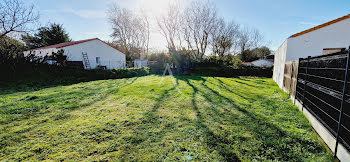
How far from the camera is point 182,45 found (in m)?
21.6

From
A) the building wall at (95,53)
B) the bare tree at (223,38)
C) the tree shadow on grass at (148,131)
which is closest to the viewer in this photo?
the tree shadow on grass at (148,131)

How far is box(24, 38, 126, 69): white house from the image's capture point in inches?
601

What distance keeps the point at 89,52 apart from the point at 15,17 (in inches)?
278

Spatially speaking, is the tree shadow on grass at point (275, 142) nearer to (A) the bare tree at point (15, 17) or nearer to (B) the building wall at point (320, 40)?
(B) the building wall at point (320, 40)

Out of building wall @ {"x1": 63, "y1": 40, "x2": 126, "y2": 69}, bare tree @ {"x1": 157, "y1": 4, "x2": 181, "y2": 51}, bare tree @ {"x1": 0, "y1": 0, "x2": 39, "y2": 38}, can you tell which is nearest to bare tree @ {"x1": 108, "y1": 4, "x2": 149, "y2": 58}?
bare tree @ {"x1": 157, "y1": 4, "x2": 181, "y2": 51}

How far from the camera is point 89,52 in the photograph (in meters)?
16.9

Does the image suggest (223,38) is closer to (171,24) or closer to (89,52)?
(171,24)

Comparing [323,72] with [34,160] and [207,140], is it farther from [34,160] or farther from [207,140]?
[34,160]

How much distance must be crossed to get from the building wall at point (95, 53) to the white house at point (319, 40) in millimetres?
14294

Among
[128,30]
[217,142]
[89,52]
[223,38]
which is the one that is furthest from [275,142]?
[128,30]

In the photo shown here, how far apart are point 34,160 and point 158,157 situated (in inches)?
56.3

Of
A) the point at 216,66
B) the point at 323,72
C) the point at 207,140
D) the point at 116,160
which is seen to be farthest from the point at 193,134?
the point at 216,66

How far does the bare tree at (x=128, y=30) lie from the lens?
25875 millimetres

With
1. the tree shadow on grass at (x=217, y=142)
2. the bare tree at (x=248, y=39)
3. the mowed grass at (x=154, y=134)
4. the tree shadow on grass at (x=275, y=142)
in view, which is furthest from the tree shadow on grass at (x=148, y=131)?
the bare tree at (x=248, y=39)
